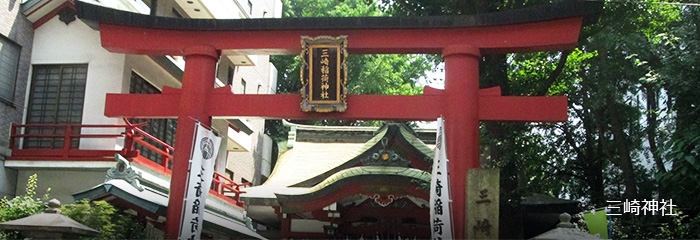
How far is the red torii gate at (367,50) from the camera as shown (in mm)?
13016

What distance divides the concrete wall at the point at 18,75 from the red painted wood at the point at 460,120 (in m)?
9.39

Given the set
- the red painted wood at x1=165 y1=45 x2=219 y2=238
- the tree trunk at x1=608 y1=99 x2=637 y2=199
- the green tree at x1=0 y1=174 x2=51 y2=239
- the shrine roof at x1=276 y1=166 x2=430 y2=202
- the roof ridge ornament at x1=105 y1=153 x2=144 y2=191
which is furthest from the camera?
the tree trunk at x1=608 y1=99 x2=637 y2=199

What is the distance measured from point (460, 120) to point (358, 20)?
2723 mm

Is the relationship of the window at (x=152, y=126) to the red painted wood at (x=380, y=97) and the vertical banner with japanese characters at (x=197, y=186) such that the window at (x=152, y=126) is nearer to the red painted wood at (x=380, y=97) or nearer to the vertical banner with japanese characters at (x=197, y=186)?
the red painted wood at (x=380, y=97)

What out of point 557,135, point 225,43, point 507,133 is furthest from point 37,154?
point 557,135

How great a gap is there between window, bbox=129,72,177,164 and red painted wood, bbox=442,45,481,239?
25.4 ft

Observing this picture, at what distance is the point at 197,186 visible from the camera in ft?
40.2

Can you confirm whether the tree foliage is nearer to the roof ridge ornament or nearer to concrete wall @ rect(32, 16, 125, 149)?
the roof ridge ornament

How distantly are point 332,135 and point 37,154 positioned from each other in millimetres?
10313

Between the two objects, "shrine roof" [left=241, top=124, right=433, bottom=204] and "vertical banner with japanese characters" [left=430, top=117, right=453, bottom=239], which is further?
"shrine roof" [left=241, top=124, right=433, bottom=204]

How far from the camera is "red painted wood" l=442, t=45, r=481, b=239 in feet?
40.9

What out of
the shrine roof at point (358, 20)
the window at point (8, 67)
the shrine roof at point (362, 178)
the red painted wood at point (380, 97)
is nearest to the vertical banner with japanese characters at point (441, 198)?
the red painted wood at point (380, 97)

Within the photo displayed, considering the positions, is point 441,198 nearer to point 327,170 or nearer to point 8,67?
point 327,170

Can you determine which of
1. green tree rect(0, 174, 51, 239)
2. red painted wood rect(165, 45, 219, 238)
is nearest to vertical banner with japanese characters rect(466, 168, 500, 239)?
red painted wood rect(165, 45, 219, 238)
